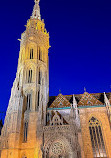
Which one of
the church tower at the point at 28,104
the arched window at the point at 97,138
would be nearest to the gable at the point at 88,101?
the arched window at the point at 97,138

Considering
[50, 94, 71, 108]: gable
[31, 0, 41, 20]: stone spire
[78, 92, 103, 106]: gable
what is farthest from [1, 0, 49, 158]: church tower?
[31, 0, 41, 20]: stone spire

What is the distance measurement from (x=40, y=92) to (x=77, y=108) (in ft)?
24.0

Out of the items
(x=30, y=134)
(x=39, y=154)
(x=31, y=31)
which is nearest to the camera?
(x=39, y=154)

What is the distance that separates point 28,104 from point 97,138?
512 inches

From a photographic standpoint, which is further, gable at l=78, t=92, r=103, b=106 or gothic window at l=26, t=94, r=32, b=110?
gable at l=78, t=92, r=103, b=106

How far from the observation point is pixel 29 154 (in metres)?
21.9

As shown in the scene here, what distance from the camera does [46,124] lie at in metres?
24.2

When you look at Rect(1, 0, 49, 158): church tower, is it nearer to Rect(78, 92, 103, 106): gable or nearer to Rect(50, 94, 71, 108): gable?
Rect(50, 94, 71, 108): gable

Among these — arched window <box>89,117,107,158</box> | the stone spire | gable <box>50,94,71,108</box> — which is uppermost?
the stone spire

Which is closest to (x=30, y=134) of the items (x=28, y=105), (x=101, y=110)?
(x=28, y=105)

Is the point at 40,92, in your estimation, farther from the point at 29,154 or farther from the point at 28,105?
the point at 29,154

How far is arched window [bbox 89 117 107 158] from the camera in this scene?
22.1m

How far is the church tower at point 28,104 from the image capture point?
71.8 ft

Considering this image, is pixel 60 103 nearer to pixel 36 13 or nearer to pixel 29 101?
pixel 29 101
